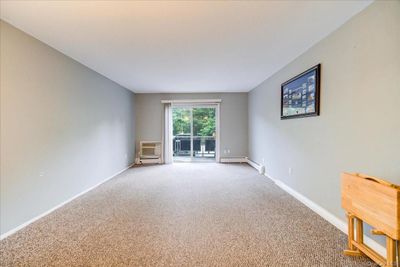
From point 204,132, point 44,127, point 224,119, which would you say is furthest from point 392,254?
point 204,132

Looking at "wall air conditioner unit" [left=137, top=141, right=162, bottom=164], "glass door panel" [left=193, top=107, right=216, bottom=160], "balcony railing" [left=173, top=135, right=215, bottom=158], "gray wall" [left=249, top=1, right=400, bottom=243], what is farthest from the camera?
"balcony railing" [left=173, top=135, right=215, bottom=158]

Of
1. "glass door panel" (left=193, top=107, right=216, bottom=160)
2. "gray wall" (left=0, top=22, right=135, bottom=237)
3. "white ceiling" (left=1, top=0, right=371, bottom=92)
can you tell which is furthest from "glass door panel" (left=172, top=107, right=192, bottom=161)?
"white ceiling" (left=1, top=0, right=371, bottom=92)

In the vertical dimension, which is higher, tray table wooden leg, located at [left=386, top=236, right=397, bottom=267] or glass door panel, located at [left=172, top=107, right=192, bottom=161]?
glass door panel, located at [left=172, top=107, right=192, bottom=161]

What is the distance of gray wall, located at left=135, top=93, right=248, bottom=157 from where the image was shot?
6.62 metres

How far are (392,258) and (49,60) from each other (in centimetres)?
420

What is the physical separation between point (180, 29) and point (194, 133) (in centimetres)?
474

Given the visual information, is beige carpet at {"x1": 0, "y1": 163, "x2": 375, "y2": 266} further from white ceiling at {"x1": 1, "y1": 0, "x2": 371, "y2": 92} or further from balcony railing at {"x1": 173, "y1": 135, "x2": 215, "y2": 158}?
balcony railing at {"x1": 173, "y1": 135, "x2": 215, "y2": 158}

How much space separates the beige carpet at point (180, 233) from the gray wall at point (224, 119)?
9.95 ft

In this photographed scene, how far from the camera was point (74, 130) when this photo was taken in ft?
11.1

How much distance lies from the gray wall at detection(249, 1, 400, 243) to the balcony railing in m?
3.54

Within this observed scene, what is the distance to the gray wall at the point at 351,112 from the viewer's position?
1.72 meters

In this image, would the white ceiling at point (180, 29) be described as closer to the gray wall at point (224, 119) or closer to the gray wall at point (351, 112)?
the gray wall at point (351, 112)

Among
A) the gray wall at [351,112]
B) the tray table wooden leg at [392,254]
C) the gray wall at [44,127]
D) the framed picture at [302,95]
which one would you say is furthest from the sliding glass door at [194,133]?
the tray table wooden leg at [392,254]

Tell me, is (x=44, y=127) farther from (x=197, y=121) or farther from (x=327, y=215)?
(x=197, y=121)
